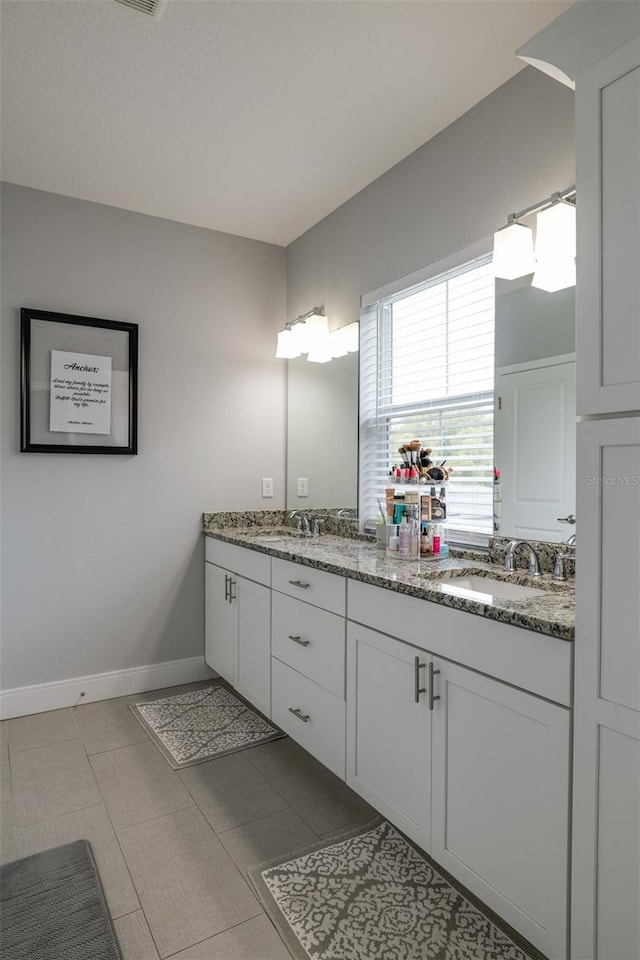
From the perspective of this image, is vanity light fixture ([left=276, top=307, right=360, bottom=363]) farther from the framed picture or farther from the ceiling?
the framed picture

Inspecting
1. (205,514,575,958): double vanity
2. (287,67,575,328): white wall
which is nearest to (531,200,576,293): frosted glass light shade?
(287,67,575,328): white wall

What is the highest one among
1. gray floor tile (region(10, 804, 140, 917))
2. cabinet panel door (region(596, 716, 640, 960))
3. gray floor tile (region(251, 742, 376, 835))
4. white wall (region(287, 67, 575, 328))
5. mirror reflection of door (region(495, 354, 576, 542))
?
white wall (region(287, 67, 575, 328))

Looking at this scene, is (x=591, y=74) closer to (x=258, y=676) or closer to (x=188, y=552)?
(x=258, y=676)

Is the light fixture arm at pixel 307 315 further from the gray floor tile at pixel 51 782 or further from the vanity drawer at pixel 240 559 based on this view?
the gray floor tile at pixel 51 782

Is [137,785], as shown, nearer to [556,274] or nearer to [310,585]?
[310,585]

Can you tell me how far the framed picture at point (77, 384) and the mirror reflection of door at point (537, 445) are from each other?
1938mm

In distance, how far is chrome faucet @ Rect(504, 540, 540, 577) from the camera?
1.92 metres

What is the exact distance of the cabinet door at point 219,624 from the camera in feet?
9.63

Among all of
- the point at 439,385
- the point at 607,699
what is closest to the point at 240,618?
the point at 439,385

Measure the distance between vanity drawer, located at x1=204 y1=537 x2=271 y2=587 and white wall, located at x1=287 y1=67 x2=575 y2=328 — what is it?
130 cm

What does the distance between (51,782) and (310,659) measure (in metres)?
1.12

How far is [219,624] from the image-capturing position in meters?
3.10

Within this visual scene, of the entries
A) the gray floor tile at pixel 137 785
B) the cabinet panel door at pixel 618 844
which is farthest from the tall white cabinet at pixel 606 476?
the gray floor tile at pixel 137 785

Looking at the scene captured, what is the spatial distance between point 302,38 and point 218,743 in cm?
271
